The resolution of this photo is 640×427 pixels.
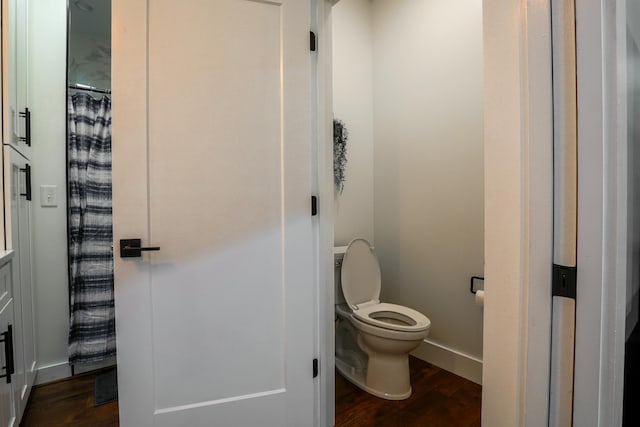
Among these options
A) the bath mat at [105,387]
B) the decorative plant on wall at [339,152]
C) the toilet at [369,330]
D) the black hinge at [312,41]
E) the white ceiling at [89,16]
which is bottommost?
the bath mat at [105,387]

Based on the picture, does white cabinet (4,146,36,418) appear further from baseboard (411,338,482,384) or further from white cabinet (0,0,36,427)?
baseboard (411,338,482,384)

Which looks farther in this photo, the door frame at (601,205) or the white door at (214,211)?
the white door at (214,211)

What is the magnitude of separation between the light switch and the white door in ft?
3.61

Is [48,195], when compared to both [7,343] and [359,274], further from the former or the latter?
[359,274]

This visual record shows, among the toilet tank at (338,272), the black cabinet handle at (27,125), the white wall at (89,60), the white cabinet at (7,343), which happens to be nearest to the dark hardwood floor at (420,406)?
the toilet tank at (338,272)

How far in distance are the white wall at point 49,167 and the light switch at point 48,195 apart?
0.06 ft

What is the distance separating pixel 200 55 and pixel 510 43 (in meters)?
1.13

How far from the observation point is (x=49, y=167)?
188 cm

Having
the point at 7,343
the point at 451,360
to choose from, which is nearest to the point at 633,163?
the point at 451,360

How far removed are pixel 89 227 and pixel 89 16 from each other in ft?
4.29

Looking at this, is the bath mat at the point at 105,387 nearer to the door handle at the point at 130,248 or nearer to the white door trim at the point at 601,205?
the door handle at the point at 130,248

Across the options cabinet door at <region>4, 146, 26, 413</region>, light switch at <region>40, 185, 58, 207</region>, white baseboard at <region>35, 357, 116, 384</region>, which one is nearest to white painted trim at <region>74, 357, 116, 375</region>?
white baseboard at <region>35, 357, 116, 384</region>

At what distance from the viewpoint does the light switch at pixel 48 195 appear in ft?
6.10

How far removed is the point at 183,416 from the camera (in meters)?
1.28
